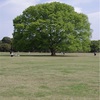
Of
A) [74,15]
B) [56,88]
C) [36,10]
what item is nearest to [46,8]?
[36,10]

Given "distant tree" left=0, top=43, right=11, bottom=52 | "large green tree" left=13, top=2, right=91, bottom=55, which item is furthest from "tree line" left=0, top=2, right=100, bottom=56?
"distant tree" left=0, top=43, right=11, bottom=52

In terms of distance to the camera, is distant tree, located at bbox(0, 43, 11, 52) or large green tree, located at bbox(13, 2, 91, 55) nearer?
large green tree, located at bbox(13, 2, 91, 55)

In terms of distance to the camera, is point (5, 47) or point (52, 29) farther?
point (5, 47)

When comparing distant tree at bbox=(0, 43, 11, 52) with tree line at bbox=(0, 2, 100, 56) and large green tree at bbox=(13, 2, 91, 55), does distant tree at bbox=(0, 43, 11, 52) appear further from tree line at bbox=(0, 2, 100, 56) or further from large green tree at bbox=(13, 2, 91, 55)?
large green tree at bbox=(13, 2, 91, 55)

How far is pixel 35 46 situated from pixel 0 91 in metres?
57.4

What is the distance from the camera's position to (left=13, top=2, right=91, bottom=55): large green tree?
6538 centimetres

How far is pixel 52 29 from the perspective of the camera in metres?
66.0

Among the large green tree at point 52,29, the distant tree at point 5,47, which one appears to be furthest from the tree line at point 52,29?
the distant tree at point 5,47

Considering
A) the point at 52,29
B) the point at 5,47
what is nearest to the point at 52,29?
the point at 52,29

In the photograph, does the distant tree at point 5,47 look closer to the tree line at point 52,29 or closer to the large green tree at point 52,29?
the tree line at point 52,29

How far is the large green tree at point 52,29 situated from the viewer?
65.4m

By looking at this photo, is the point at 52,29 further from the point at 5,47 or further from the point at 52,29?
the point at 5,47

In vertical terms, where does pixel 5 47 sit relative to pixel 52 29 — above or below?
below

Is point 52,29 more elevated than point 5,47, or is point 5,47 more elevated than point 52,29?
point 52,29
